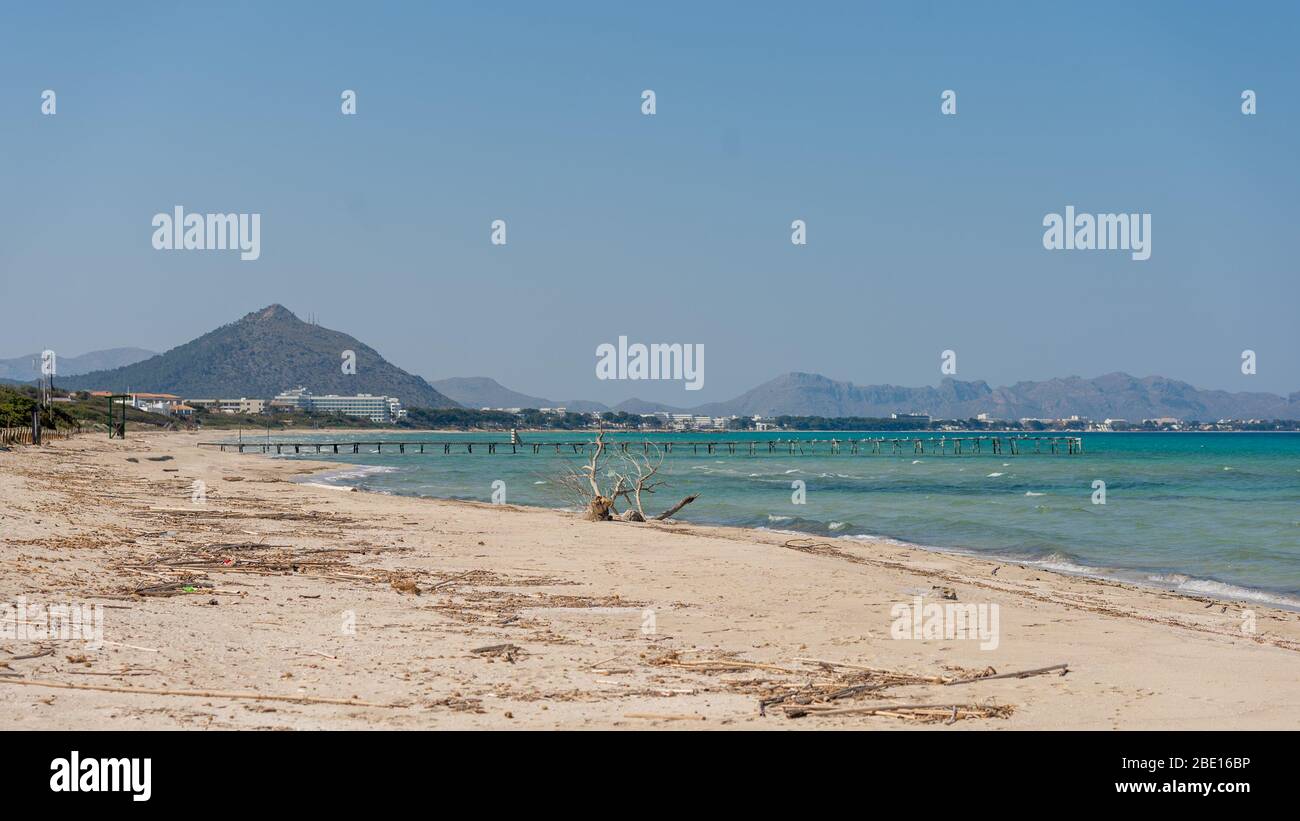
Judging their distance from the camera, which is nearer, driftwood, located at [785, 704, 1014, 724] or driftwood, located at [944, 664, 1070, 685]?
driftwood, located at [785, 704, 1014, 724]

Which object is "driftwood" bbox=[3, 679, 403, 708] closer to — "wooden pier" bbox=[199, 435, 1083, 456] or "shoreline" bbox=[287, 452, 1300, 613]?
"shoreline" bbox=[287, 452, 1300, 613]

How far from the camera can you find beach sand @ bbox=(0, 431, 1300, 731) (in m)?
6.68

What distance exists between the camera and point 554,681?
7613 mm

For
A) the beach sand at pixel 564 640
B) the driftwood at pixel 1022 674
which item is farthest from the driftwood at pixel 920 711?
the driftwood at pixel 1022 674

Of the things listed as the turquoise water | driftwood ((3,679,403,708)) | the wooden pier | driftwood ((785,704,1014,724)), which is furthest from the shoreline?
the wooden pier

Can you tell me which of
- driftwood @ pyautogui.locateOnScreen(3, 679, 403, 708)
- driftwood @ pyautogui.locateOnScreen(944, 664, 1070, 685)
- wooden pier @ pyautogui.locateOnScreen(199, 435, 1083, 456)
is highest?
driftwood @ pyautogui.locateOnScreen(3, 679, 403, 708)

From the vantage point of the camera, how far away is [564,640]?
944 centimetres

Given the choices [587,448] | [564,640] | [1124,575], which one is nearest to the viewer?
[564,640]

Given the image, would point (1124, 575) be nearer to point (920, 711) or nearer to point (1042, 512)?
point (1042, 512)

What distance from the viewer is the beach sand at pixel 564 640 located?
21.9 ft

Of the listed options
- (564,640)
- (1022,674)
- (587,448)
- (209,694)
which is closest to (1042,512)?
(1022,674)

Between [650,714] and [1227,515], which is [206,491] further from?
[1227,515]

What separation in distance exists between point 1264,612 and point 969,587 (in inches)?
167
